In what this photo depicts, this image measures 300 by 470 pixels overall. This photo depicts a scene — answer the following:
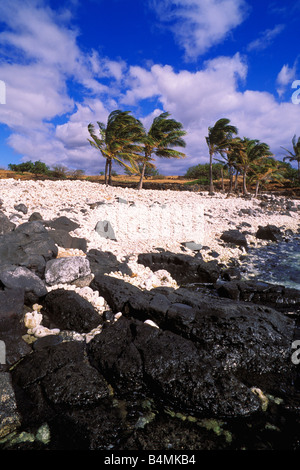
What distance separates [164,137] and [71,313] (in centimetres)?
2740

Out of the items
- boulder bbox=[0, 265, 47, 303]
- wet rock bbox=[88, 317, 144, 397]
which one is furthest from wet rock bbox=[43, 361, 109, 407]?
boulder bbox=[0, 265, 47, 303]

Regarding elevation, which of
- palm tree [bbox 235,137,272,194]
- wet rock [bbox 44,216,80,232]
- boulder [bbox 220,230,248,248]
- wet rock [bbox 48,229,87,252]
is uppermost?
palm tree [bbox 235,137,272,194]

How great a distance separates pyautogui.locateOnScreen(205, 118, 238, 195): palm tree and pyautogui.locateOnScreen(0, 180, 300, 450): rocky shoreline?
24.7 m

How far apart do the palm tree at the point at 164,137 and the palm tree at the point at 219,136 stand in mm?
3908

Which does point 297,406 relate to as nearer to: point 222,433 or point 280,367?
point 280,367

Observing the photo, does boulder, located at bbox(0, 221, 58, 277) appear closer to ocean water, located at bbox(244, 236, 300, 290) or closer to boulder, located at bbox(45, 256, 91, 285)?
boulder, located at bbox(45, 256, 91, 285)

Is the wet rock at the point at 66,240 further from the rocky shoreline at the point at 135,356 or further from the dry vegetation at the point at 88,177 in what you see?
the dry vegetation at the point at 88,177

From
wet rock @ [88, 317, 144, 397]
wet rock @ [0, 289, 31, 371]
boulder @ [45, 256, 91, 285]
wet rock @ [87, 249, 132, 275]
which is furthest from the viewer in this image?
wet rock @ [87, 249, 132, 275]

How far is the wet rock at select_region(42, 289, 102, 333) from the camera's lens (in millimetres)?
5270

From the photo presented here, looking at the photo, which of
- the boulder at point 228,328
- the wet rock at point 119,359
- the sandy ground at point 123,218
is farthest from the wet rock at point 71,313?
the sandy ground at point 123,218

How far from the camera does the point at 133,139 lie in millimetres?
26906

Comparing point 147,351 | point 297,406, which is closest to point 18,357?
point 147,351

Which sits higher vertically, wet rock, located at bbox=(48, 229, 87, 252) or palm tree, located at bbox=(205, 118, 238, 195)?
palm tree, located at bbox=(205, 118, 238, 195)

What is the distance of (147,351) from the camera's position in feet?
14.2
